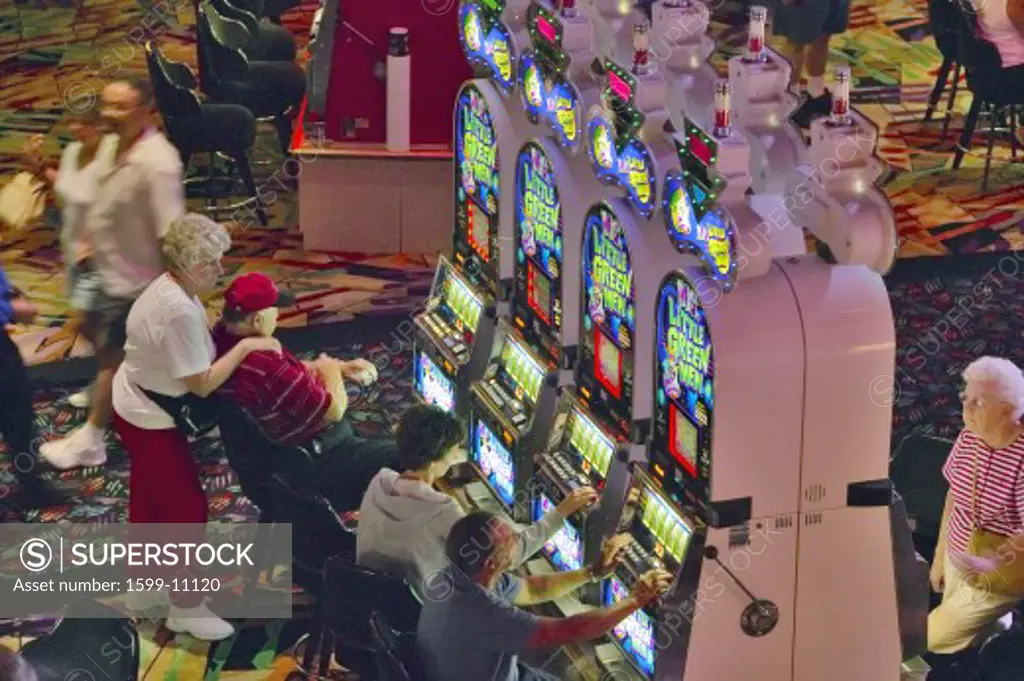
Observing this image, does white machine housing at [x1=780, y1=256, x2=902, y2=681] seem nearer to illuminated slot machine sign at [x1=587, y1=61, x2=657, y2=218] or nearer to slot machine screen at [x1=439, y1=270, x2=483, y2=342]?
illuminated slot machine sign at [x1=587, y1=61, x2=657, y2=218]

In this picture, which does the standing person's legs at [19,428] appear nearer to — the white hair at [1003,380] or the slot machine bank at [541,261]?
the slot machine bank at [541,261]

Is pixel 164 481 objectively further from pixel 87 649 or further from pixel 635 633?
pixel 635 633

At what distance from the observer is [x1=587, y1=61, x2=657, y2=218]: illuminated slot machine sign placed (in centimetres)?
693

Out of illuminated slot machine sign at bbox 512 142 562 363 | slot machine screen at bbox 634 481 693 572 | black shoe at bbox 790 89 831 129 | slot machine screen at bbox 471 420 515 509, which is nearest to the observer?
slot machine screen at bbox 634 481 693 572

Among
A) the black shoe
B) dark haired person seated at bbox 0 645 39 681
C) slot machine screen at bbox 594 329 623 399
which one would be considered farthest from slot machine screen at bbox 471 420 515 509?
the black shoe

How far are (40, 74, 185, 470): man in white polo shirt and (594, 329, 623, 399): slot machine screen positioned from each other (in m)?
2.03

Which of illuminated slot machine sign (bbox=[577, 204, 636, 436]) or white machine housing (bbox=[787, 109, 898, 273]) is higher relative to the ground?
white machine housing (bbox=[787, 109, 898, 273])

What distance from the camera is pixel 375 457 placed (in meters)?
Answer: 8.07

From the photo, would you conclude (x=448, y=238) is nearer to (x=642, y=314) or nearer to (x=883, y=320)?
(x=642, y=314)

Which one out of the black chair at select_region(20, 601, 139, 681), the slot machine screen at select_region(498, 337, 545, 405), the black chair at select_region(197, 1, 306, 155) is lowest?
the black chair at select_region(20, 601, 139, 681)

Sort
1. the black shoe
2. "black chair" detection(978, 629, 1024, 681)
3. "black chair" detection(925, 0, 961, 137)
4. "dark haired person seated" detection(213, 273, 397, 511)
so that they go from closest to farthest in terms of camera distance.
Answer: "black chair" detection(978, 629, 1024, 681) < "dark haired person seated" detection(213, 273, 397, 511) < "black chair" detection(925, 0, 961, 137) < the black shoe

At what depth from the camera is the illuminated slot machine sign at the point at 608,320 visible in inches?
278

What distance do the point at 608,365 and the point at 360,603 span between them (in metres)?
1.36

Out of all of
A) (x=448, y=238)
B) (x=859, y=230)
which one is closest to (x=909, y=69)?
(x=448, y=238)
